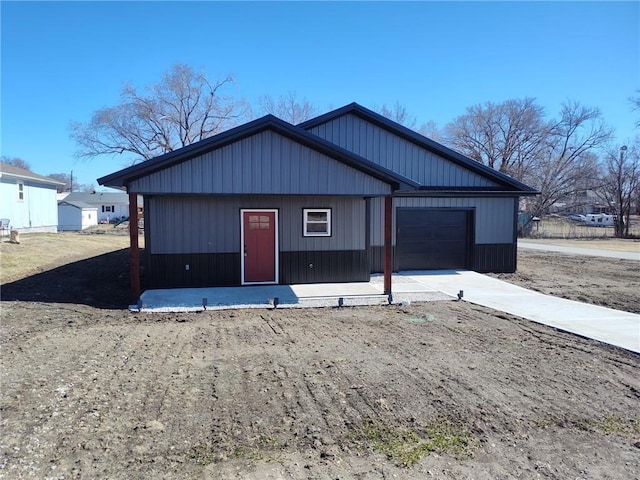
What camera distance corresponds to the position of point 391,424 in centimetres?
415

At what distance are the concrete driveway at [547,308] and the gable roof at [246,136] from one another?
11.3ft

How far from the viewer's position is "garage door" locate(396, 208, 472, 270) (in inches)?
584

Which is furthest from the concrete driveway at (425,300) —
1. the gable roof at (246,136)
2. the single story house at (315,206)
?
the gable roof at (246,136)

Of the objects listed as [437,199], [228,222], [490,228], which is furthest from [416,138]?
[228,222]

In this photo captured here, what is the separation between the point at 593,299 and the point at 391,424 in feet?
28.9

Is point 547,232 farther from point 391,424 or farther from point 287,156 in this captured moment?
point 391,424

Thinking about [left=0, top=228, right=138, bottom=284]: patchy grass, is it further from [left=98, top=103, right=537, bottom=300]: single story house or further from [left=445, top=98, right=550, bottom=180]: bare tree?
[left=445, top=98, right=550, bottom=180]: bare tree

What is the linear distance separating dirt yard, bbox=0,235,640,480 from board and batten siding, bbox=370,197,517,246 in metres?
6.95

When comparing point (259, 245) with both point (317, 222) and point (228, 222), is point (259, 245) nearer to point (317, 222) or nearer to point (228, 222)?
point (228, 222)

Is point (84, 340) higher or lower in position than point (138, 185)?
lower

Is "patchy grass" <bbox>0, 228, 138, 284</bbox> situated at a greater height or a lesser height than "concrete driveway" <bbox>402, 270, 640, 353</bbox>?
greater

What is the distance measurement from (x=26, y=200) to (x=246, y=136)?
2322cm

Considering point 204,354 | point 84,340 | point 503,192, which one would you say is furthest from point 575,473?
point 503,192

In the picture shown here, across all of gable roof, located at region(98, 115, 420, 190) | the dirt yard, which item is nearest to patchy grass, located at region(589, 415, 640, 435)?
the dirt yard
